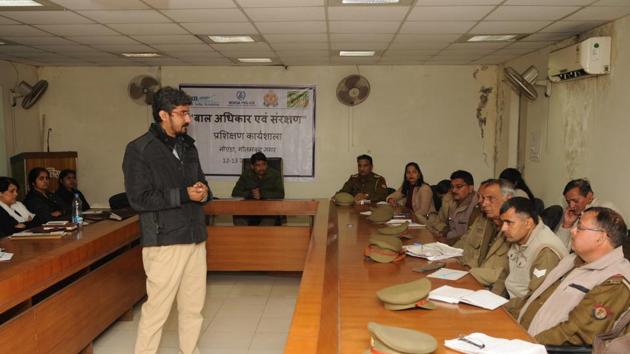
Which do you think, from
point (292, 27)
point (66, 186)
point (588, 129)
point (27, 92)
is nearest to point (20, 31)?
point (66, 186)

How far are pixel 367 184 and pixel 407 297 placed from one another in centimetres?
401

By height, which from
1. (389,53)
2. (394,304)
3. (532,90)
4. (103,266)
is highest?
(389,53)

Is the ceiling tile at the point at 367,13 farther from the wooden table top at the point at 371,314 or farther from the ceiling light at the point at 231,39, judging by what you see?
the wooden table top at the point at 371,314

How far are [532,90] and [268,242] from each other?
3232 millimetres

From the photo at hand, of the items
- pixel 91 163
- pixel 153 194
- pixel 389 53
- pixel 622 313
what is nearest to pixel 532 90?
pixel 389 53

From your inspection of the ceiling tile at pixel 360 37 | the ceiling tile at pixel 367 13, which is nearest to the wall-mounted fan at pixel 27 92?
the ceiling tile at pixel 360 37

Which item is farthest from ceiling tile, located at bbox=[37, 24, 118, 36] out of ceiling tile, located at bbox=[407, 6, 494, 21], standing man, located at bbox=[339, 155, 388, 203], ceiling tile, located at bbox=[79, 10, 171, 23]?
standing man, located at bbox=[339, 155, 388, 203]

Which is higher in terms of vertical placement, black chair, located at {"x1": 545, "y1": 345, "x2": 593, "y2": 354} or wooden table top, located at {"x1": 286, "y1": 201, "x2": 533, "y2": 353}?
wooden table top, located at {"x1": 286, "y1": 201, "x2": 533, "y2": 353}

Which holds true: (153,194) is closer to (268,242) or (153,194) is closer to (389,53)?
(268,242)

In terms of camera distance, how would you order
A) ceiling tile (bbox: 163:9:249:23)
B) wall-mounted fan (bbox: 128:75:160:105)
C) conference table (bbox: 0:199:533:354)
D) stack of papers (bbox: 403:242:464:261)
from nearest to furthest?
conference table (bbox: 0:199:533:354) → stack of papers (bbox: 403:242:464:261) → ceiling tile (bbox: 163:9:249:23) → wall-mounted fan (bbox: 128:75:160:105)

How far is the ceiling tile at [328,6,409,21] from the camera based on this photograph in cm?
373

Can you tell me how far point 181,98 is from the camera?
2547 mm

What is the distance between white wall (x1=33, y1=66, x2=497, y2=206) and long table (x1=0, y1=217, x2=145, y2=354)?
3.38 m

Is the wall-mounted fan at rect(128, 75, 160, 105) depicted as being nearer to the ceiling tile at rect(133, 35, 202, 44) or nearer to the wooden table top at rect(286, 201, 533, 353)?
the ceiling tile at rect(133, 35, 202, 44)
